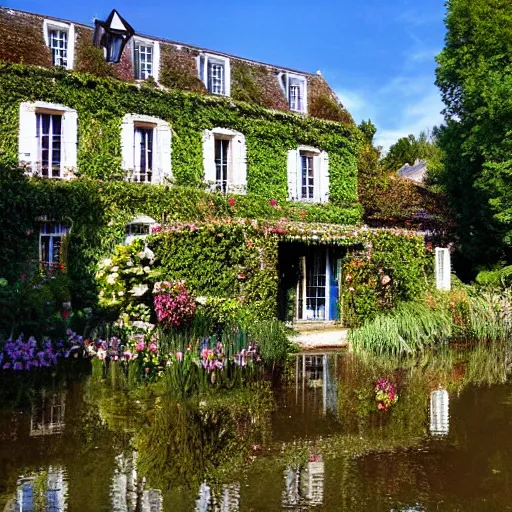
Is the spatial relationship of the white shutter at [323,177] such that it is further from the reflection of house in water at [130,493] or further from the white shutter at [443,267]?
the reflection of house in water at [130,493]

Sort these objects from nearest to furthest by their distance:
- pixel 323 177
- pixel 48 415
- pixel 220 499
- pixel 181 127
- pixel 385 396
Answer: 1. pixel 220 499
2. pixel 48 415
3. pixel 385 396
4. pixel 181 127
5. pixel 323 177

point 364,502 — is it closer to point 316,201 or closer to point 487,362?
point 487,362

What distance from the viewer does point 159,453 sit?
17.8ft

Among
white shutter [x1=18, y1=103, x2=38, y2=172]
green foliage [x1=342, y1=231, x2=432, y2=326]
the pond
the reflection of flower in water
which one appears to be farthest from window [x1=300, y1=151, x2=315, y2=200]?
the reflection of flower in water

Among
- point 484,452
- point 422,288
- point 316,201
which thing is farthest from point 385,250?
point 484,452

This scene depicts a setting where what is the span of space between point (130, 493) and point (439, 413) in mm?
3829

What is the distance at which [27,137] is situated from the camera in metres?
16.5

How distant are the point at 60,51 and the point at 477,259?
1457cm

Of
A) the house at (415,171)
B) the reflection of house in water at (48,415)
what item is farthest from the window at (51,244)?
the house at (415,171)

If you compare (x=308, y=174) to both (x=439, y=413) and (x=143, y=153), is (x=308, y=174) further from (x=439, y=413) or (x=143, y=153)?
(x=439, y=413)

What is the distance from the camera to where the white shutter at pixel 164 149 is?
1839 cm

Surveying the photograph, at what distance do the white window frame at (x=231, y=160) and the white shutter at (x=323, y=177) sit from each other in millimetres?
3032

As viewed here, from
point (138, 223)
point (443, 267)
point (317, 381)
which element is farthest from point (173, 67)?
point (317, 381)

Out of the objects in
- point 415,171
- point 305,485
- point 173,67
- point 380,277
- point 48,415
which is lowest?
point 305,485
